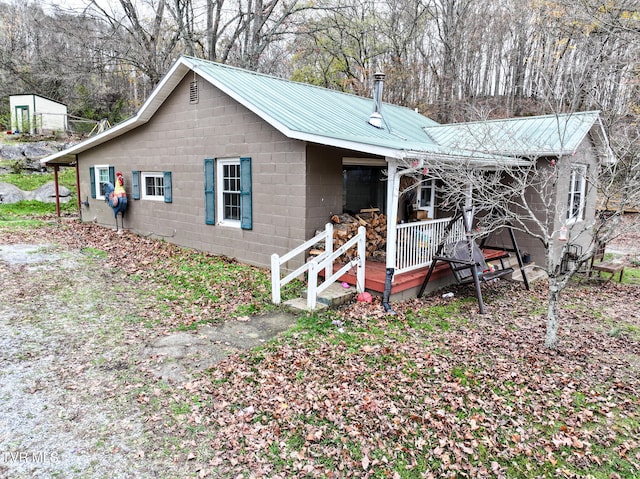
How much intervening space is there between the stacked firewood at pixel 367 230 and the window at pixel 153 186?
5749mm

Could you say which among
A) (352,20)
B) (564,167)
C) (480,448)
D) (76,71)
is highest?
(352,20)

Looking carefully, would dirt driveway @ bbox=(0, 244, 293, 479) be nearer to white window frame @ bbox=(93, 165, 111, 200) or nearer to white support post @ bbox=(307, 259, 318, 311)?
white support post @ bbox=(307, 259, 318, 311)

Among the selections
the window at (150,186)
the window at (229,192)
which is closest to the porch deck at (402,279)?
the window at (229,192)

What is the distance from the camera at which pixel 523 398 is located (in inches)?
177

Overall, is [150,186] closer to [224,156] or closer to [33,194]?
[224,156]

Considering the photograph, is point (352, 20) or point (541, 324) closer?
point (541, 324)

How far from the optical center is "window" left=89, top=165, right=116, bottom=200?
13.9 metres

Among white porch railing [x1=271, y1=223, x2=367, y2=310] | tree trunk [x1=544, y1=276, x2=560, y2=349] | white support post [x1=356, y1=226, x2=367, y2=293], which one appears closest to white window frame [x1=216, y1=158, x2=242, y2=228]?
white porch railing [x1=271, y1=223, x2=367, y2=310]

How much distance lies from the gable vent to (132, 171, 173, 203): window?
212 cm

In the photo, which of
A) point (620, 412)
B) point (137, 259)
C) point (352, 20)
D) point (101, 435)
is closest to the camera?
point (101, 435)

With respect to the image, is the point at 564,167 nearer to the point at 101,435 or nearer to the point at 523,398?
the point at 523,398

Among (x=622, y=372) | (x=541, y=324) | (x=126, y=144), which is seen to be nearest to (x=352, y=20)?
(x=126, y=144)

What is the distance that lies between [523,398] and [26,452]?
4.61 m

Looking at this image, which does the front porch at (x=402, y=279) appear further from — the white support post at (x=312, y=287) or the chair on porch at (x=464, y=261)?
the white support post at (x=312, y=287)
